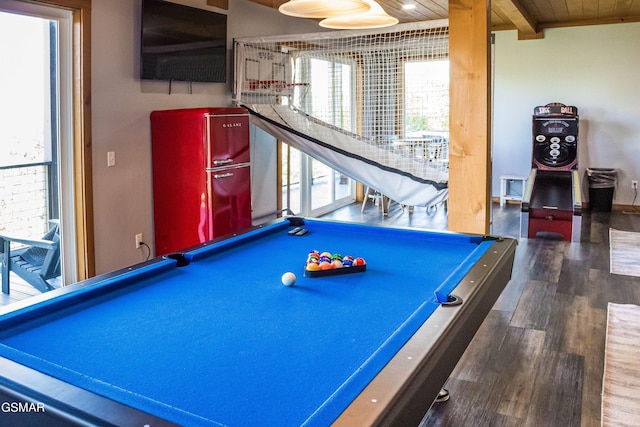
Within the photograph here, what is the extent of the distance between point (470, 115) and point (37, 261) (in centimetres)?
326

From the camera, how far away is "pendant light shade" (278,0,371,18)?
247 cm

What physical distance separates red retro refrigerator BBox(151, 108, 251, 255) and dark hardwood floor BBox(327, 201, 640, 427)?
7.17 ft

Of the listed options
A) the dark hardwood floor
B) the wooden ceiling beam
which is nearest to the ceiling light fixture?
the dark hardwood floor

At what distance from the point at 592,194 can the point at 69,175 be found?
676 centimetres

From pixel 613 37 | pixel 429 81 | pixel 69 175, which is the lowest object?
pixel 69 175

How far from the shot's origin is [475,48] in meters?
3.77

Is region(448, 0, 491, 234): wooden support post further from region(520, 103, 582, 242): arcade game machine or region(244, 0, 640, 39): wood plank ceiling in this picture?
region(520, 103, 582, 242): arcade game machine

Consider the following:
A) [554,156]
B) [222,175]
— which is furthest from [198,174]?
[554,156]

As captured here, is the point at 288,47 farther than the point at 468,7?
Yes

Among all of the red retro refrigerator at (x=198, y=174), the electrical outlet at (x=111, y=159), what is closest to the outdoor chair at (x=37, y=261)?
the electrical outlet at (x=111, y=159)

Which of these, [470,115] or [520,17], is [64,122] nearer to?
[470,115]

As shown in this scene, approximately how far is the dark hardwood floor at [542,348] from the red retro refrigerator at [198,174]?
2.19 m

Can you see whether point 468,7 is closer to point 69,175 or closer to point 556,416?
point 556,416

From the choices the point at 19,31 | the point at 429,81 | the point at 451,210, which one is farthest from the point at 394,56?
the point at 19,31
